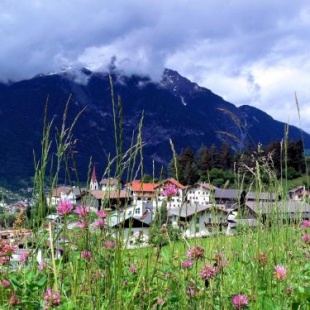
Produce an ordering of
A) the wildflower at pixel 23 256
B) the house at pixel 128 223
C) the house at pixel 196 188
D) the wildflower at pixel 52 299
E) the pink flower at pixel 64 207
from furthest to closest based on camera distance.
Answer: the wildflower at pixel 23 256, the house at pixel 196 188, the house at pixel 128 223, the pink flower at pixel 64 207, the wildflower at pixel 52 299

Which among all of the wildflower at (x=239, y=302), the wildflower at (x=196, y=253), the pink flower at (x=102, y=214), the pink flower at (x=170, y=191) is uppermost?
the pink flower at (x=170, y=191)

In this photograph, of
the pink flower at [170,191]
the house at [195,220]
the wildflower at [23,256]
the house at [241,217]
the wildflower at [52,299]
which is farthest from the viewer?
the house at [241,217]

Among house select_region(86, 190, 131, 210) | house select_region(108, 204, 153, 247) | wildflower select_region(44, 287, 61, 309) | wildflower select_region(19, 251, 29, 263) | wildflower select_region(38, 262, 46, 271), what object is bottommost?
wildflower select_region(44, 287, 61, 309)

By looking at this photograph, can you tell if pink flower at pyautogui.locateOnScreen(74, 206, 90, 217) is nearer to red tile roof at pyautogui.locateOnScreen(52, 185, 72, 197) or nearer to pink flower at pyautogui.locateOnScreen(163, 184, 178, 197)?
red tile roof at pyautogui.locateOnScreen(52, 185, 72, 197)

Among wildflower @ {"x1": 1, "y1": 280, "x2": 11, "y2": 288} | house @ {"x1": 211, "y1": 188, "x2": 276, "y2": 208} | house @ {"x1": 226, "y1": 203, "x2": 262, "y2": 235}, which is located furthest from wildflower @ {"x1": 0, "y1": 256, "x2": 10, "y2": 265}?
house @ {"x1": 226, "y1": 203, "x2": 262, "y2": 235}

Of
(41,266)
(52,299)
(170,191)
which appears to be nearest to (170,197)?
(170,191)

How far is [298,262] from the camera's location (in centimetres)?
377

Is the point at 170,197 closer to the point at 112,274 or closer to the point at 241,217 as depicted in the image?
the point at 112,274

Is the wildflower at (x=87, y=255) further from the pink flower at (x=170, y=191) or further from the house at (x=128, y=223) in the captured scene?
Answer: the pink flower at (x=170, y=191)

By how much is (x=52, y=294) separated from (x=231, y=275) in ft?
7.67

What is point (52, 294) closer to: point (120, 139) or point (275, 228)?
point (120, 139)

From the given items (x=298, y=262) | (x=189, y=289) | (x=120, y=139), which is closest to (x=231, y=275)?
(x=298, y=262)

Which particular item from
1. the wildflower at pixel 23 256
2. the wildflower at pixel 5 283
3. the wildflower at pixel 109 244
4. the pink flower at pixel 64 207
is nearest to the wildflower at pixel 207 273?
the wildflower at pixel 109 244

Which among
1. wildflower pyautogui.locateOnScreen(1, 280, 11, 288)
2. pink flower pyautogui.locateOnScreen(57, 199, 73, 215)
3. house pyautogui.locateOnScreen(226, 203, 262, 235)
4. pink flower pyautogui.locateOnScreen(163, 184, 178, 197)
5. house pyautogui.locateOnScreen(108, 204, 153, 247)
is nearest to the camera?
pink flower pyautogui.locateOnScreen(57, 199, 73, 215)
